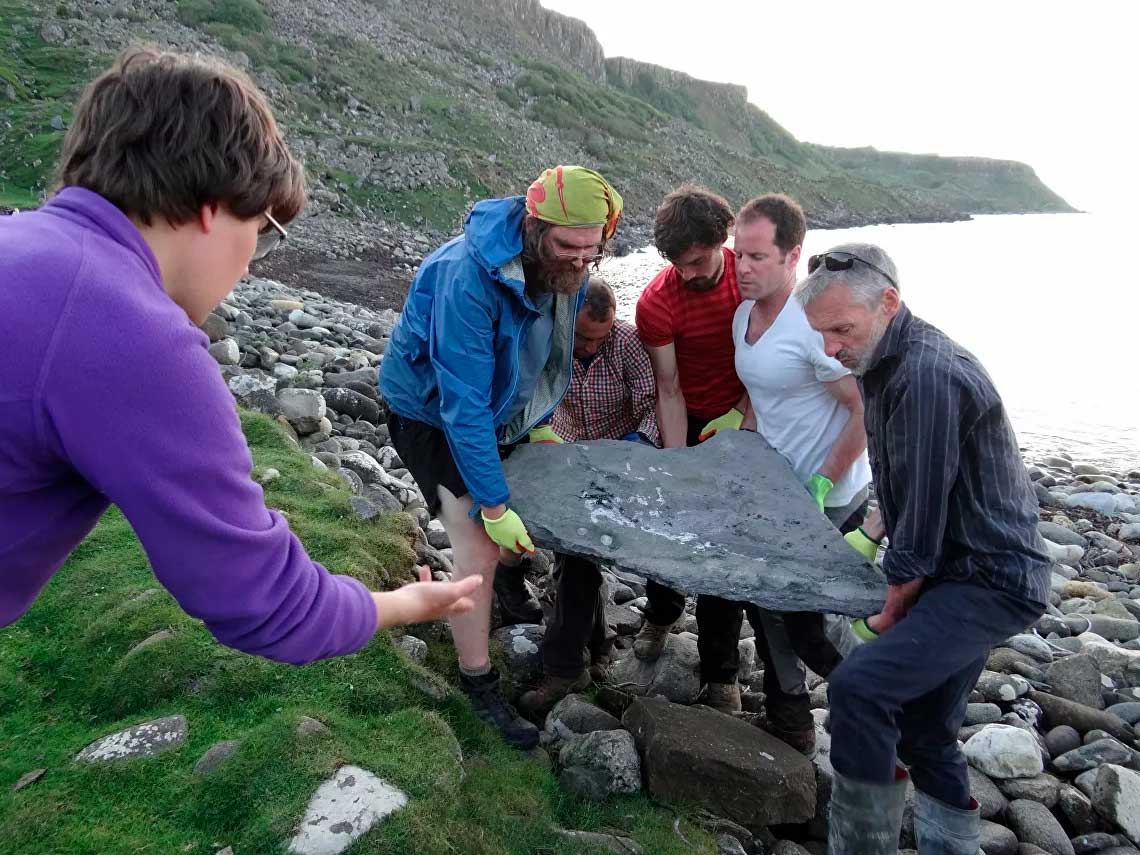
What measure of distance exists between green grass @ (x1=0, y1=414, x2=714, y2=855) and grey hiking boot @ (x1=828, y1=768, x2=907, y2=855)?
58 cm

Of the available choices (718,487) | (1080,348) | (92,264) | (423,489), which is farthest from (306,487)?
(1080,348)

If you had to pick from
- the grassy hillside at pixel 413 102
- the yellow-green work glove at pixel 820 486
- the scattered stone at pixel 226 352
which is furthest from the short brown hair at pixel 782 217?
the grassy hillside at pixel 413 102

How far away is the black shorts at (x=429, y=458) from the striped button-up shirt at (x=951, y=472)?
6.53 ft

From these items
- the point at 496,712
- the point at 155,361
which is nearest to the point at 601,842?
the point at 496,712

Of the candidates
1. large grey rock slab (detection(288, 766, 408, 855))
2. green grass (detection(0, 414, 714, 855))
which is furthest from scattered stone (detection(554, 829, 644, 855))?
large grey rock slab (detection(288, 766, 408, 855))

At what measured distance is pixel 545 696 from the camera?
15.1 feet

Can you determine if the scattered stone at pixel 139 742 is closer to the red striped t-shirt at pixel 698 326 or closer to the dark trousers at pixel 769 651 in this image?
the dark trousers at pixel 769 651

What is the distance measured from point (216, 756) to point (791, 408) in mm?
3145

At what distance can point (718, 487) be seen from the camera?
4352 millimetres

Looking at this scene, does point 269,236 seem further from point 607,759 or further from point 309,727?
point 607,759

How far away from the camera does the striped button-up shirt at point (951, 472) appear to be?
304 centimetres

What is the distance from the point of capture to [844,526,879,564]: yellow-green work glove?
154 inches

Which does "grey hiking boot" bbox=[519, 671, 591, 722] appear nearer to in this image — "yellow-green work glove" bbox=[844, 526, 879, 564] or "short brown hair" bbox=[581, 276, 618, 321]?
"yellow-green work glove" bbox=[844, 526, 879, 564]

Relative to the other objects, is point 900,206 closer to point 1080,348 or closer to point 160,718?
point 1080,348
